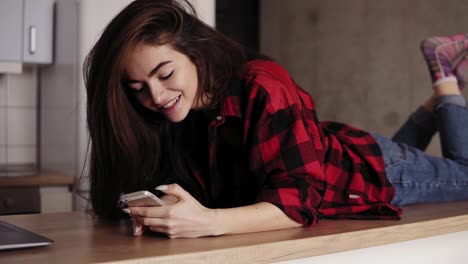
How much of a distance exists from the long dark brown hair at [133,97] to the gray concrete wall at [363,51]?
2532 millimetres

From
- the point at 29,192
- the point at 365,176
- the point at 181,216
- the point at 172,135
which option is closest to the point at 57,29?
the point at 29,192

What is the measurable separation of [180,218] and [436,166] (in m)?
1.12

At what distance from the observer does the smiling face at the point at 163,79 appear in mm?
1397

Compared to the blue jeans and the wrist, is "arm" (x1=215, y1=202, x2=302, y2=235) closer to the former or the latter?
the wrist

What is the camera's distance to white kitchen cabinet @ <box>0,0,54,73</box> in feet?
9.49

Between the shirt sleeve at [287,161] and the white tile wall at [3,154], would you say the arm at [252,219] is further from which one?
the white tile wall at [3,154]

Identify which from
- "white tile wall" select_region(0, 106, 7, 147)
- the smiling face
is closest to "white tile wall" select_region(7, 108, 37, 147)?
"white tile wall" select_region(0, 106, 7, 147)

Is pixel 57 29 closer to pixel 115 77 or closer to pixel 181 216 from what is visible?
pixel 115 77

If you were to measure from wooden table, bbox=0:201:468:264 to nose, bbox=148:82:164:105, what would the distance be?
0.29 metres

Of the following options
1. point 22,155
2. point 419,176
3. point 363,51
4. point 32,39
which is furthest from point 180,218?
point 363,51

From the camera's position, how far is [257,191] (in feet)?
4.85

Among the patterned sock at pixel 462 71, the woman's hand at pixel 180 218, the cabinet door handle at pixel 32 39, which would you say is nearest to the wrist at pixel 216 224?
the woman's hand at pixel 180 218

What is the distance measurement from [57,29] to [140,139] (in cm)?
157

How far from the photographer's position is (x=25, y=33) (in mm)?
2932
